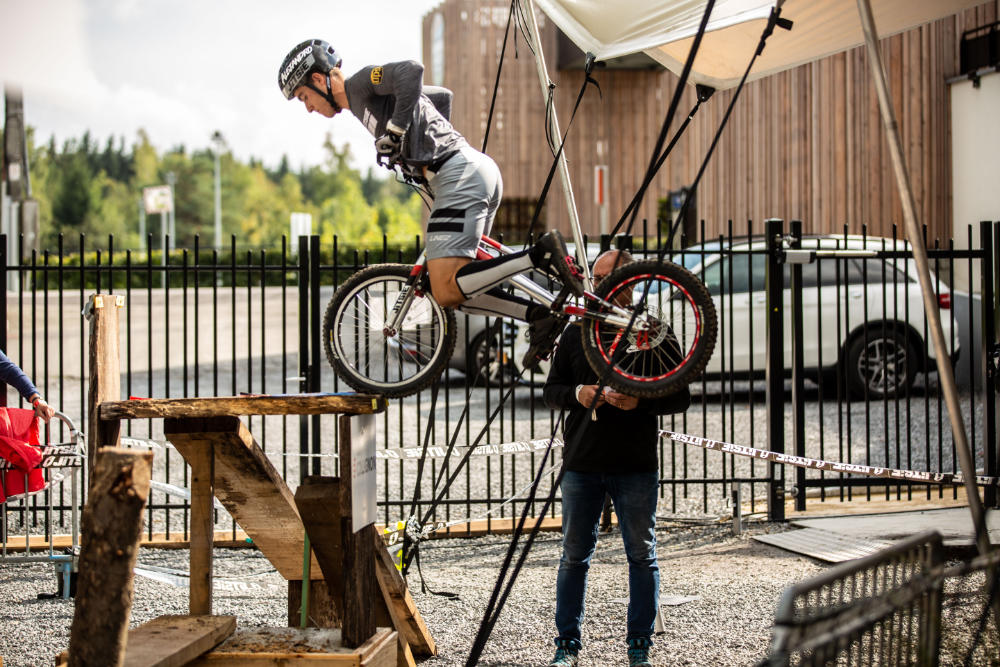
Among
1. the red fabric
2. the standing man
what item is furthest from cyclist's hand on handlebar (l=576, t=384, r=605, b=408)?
the red fabric

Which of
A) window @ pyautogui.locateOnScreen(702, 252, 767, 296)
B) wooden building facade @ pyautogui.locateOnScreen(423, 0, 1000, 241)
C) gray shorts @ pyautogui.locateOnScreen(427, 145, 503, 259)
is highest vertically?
wooden building facade @ pyautogui.locateOnScreen(423, 0, 1000, 241)

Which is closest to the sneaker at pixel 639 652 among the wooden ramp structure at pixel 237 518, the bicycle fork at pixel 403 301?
the wooden ramp structure at pixel 237 518

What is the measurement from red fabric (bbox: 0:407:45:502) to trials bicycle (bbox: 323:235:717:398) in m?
2.09

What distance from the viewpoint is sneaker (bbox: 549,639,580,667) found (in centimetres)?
444

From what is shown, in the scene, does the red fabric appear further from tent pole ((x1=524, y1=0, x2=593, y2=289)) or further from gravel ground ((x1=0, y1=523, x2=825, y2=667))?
tent pole ((x1=524, y1=0, x2=593, y2=289))

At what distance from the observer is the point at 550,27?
2420 centimetres

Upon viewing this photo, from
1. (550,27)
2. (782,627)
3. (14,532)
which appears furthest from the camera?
(550,27)

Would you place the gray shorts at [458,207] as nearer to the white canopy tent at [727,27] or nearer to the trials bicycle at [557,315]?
the trials bicycle at [557,315]

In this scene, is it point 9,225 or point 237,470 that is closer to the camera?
point 237,470

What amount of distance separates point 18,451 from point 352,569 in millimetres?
2619

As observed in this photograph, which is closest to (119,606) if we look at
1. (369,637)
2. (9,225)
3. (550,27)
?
(369,637)

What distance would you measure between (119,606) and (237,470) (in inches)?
47.3

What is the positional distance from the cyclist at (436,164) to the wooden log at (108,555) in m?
1.54

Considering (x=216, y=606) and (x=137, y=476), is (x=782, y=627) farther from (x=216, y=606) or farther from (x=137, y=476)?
(x=216, y=606)
